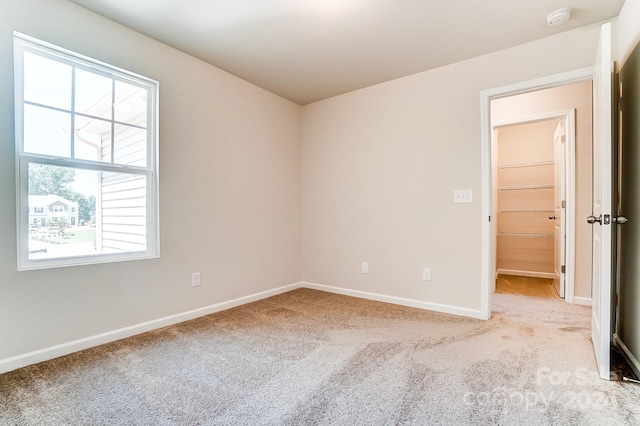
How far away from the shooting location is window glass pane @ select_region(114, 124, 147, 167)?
8.09ft

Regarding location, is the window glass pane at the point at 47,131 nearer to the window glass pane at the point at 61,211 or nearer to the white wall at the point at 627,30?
the window glass pane at the point at 61,211

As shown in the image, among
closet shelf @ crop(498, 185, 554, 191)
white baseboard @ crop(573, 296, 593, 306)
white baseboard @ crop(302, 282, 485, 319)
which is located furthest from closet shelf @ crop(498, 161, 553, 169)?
white baseboard @ crop(302, 282, 485, 319)

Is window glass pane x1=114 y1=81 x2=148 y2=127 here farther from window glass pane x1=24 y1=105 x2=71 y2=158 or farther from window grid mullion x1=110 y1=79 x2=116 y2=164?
window glass pane x1=24 y1=105 x2=71 y2=158

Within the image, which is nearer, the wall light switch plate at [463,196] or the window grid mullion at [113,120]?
the window grid mullion at [113,120]

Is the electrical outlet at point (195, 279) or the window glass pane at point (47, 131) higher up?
the window glass pane at point (47, 131)

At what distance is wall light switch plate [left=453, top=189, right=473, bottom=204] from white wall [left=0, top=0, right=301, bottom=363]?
6.46 ft

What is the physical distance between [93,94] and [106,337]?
5.94ft

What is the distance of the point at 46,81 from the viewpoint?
2.14 meters

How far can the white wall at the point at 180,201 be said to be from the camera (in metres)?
1.95

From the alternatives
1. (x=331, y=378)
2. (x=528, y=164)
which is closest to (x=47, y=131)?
(x=331, y=378)

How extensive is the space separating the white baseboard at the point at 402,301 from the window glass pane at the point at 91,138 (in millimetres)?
2659

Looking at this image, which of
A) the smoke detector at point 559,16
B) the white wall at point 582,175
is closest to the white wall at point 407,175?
the smoke detector at point 559,16

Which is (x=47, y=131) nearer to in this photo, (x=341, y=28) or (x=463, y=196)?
(x=341, y=28)

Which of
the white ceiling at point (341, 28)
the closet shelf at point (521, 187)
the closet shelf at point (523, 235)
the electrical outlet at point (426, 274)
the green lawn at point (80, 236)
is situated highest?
the white ceiling at point (341, 28)
